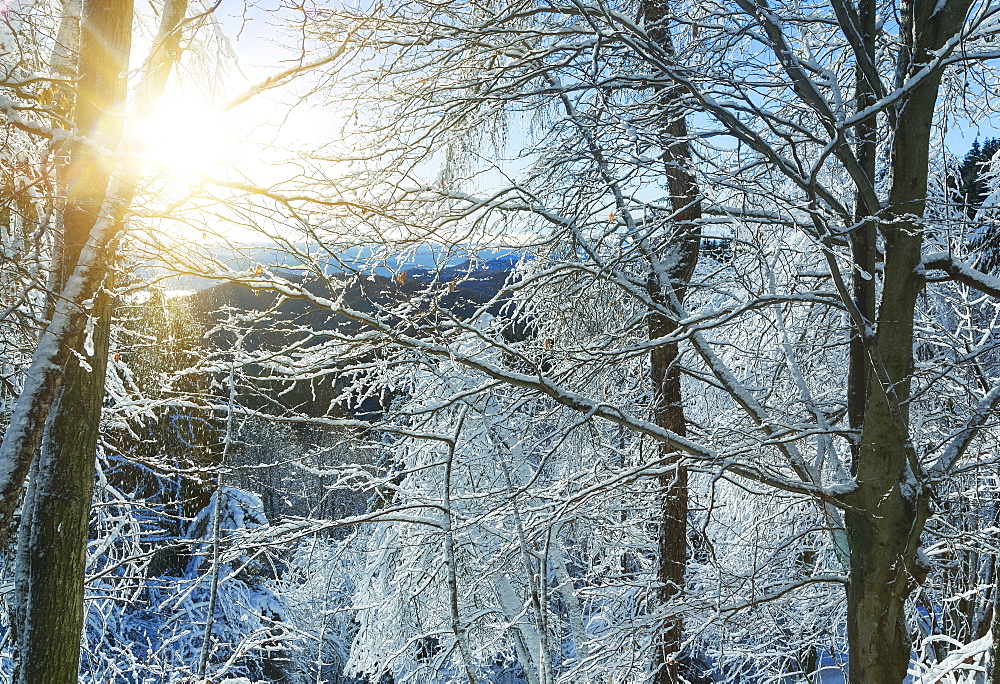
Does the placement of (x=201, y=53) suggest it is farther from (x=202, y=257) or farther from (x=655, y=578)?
(x=655, y=578)

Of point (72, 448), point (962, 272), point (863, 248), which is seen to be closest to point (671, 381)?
point (863, 248)

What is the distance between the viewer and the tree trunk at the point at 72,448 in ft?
11.1

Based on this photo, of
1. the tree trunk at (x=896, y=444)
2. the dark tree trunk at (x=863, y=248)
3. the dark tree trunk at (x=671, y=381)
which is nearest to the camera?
the tree trunk at (x=896, y=444)

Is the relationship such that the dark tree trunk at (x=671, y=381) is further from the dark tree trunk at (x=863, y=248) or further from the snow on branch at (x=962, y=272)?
the snow on branch at (x=962, y=272)

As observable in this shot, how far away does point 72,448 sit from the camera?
3.52m

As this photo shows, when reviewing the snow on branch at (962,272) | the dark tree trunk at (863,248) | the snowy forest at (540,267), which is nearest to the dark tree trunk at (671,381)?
the snowy forest at (540,267)

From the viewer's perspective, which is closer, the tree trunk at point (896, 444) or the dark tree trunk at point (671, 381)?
the tree trunk at point (896, 444)

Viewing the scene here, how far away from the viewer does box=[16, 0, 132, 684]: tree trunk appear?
3.38m

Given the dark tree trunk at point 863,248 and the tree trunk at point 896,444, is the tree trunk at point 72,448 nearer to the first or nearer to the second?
the dark tree trunk at point 863,248

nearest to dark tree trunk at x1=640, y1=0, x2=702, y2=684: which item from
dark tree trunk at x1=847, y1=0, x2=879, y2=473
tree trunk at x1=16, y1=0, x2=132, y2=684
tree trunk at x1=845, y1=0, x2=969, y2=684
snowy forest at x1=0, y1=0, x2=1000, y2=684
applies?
snowy forest at x1=0, y1=0, x2=1000, y2=684

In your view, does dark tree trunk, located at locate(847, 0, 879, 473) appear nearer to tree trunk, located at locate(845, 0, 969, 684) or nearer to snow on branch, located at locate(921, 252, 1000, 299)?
tree trunk, located at locate(845, 0, 969, 684)

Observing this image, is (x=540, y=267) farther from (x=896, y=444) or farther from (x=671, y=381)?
(x=896, y=444)

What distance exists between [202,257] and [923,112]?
4269 mm

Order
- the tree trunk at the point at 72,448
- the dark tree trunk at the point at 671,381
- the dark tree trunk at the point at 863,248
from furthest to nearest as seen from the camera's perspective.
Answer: the dark tree trunk at the point at 671,381
the dark tree trunk at the point at 863,248
the tree trunk at the point at 72,448
